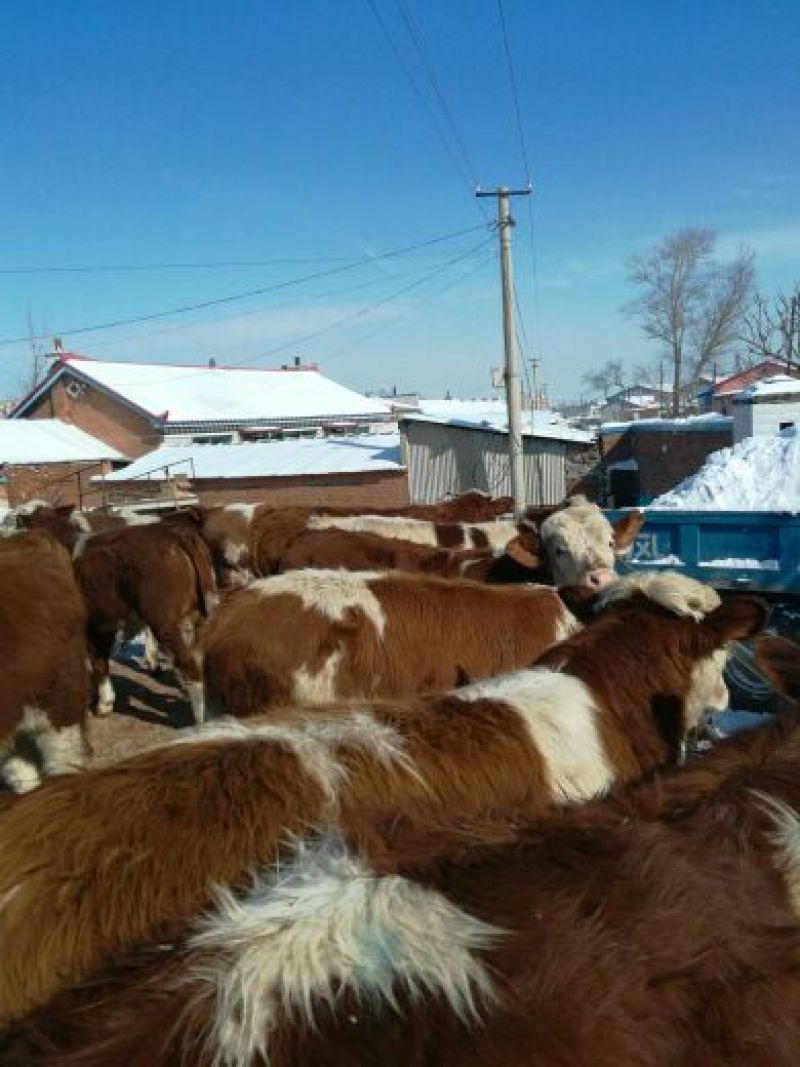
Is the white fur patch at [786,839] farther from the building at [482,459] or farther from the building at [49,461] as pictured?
the building at [49,461]

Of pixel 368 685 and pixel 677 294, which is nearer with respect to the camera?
pixel 368 685

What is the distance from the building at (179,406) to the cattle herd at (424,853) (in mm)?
36305

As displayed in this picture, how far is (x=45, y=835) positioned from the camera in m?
2.15

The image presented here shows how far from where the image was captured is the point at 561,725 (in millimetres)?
3066

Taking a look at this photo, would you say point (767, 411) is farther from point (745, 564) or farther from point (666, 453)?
point (745, 564)

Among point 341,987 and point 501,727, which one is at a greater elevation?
point 341,987

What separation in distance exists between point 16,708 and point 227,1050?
4.46 m

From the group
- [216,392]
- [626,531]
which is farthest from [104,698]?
[216,392]

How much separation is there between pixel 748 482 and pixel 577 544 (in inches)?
131

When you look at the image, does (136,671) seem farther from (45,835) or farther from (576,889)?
(576,889)

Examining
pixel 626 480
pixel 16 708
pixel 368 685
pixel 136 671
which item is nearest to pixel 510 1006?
pixel 368 685

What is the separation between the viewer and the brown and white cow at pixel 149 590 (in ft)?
26.8

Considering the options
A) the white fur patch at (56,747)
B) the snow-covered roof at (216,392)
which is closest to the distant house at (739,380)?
the snow-covered roof at (216,392)

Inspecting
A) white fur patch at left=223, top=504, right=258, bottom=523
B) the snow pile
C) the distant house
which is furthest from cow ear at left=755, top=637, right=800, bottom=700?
the distant house
